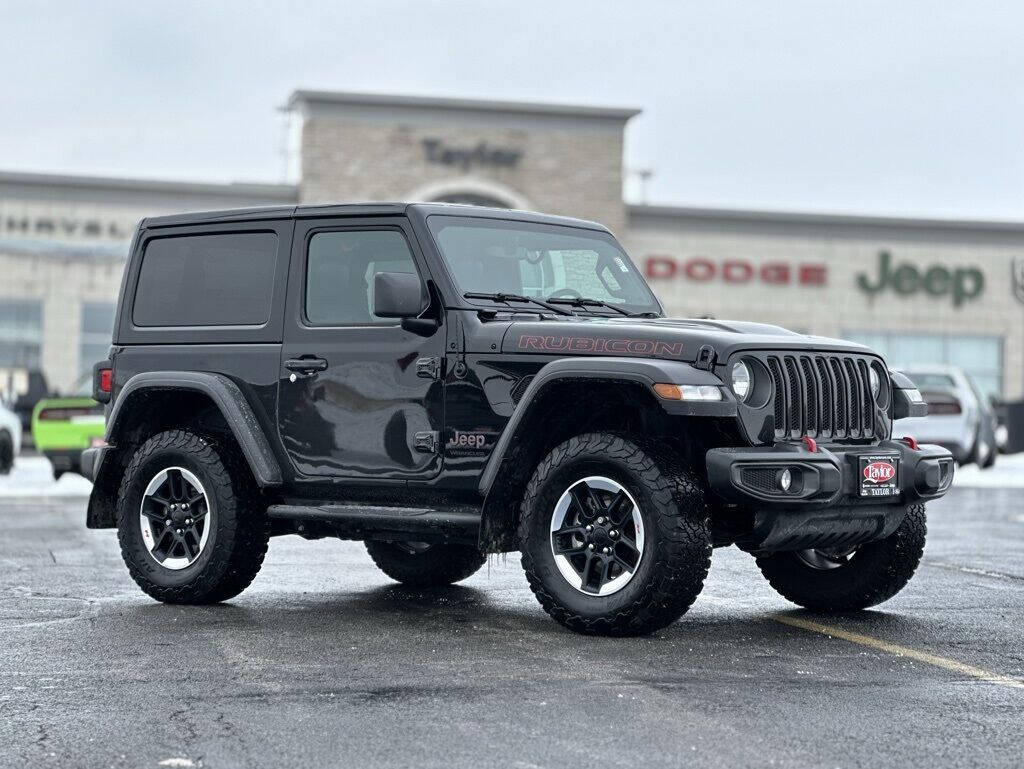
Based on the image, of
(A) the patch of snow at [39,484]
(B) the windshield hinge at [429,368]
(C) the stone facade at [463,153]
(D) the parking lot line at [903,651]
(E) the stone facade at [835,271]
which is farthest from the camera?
(E) the stone facade at [835,271]

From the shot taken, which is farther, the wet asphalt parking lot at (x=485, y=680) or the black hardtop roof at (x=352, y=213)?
the black hardtop roof at (x=352, y=213)

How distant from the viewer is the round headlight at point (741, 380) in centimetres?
725

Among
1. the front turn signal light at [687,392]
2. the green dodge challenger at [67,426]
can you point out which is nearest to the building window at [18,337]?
the green dodge challenger at [67,426]

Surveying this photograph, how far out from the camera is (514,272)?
834cm

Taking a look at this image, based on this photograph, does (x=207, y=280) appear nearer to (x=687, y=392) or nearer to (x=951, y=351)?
(x=687, y=392)

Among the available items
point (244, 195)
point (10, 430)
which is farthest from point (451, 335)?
point (244, 195)

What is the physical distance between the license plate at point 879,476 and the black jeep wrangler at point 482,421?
0.02m

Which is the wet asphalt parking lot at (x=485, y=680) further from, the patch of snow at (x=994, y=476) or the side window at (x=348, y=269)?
the patch of snow at (x=994, y=476)

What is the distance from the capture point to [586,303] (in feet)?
27.4

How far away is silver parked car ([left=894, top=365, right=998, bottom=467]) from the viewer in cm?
2334

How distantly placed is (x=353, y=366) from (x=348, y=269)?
57 centimetres

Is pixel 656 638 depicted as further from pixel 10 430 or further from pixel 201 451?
pixel 10 430

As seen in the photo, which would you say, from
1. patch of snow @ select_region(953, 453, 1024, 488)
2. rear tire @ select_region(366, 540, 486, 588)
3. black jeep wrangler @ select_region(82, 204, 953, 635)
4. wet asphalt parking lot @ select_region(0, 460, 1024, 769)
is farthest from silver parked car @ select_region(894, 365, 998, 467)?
black jeep wrangler @ select_region(82, 204, 953, 635)

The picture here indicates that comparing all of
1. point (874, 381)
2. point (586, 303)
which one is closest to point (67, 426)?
point (586, 303)
